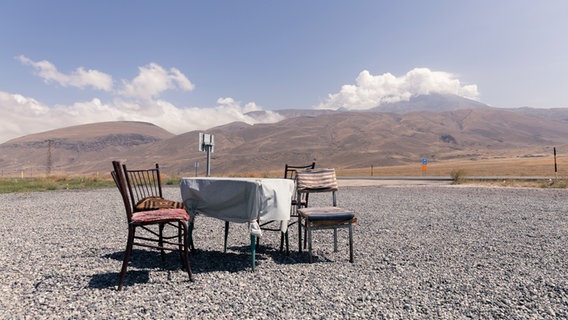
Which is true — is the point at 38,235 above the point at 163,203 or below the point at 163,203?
below

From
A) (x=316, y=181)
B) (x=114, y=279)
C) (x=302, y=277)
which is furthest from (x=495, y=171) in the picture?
(x=114, y=279)

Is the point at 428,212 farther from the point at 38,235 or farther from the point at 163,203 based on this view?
the point at 38,235

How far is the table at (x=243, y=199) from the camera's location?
4711 millimetres

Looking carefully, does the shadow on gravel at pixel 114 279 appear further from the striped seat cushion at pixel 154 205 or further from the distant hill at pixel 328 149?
the distant hill at pixel 328 149

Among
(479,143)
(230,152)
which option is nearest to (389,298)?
(230,152)

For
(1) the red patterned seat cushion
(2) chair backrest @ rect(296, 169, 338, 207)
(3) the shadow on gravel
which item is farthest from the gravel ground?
(2) chair backrest @ rect(296, 169, 338, 207)

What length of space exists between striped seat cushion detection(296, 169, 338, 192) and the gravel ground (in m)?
1.00

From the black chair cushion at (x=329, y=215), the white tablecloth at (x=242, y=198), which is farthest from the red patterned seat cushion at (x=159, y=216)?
the black chair cushion at (x=329, y=215)

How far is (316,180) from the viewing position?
6.00 metres

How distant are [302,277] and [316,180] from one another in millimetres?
1814

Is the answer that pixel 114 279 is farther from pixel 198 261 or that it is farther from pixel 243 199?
pixel 243 199

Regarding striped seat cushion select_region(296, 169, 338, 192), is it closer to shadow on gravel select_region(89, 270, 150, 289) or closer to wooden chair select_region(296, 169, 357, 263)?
wooden chair select_region(296, 169, 357, 263)

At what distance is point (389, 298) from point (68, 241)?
564cm

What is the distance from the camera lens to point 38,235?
24.4 feet
